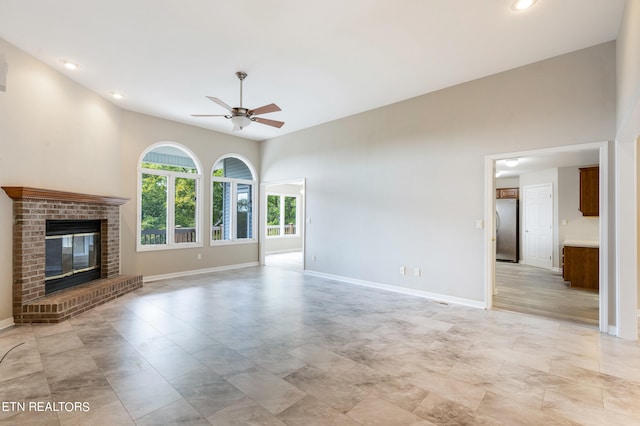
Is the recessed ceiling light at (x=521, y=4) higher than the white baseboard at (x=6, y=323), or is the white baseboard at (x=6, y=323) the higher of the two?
the recessed ceiling light at (x=521, y=4)

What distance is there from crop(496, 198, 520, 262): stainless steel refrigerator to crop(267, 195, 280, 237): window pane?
742 cm

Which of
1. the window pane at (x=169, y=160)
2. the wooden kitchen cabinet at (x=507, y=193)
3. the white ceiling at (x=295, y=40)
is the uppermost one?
the white ceiling at (x=295, y=40)

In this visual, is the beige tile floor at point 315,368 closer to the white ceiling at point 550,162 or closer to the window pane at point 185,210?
the window pane at point 185,210

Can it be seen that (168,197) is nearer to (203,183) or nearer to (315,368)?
(203,183)

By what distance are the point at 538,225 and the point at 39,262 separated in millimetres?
10671

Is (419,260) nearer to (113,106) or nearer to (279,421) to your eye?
(279,421)

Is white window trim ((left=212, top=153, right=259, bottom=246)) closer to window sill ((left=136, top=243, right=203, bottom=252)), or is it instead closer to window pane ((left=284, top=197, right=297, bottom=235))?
window sill ((left=136, top=243, right=203, bottom=252))

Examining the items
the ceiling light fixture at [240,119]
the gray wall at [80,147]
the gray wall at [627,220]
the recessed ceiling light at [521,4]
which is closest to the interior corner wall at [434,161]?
the gray wall at [627,220]

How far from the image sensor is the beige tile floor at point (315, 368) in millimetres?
2064

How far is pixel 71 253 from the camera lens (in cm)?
475

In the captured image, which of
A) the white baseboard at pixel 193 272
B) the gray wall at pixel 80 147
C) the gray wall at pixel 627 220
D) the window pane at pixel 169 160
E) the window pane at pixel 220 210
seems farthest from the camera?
the window pane at pixel 220 210

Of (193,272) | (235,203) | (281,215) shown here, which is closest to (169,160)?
(235,203)

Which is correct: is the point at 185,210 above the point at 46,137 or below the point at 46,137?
below

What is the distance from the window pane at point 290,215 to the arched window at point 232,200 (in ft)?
11.6
